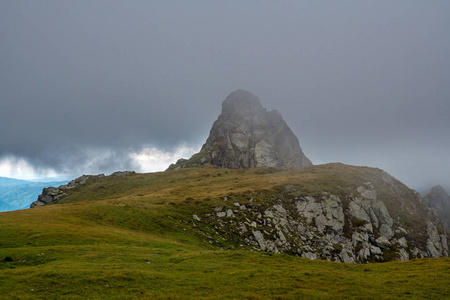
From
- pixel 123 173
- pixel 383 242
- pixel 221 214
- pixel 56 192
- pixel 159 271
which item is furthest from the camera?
pixel 123 173

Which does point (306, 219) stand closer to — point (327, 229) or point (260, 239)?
point (327, 229)

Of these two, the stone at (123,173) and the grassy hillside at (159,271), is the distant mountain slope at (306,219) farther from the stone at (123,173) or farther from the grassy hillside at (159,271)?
the stone at (123,173)

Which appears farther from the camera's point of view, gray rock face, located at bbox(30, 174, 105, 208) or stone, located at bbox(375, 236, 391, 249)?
gray rock face, located at bbox(30, 174, 105, 208)

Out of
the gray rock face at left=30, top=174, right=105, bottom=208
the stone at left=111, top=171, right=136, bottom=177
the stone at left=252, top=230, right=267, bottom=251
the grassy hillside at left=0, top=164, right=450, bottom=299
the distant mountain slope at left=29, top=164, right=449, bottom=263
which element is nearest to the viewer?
the grassy hillside at left=0, top=164, right=450, bottom=299

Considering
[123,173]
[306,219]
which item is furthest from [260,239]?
[123,173]

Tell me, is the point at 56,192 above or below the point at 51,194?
above

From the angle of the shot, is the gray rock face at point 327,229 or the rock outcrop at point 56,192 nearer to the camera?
the gray rock face at point 327,229

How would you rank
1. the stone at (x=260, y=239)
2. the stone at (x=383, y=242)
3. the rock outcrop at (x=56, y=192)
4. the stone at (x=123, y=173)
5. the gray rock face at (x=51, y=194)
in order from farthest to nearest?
the stone at (x=123, y=173)
the rock outcrop at (x=56, y=192)
the gray rock face at (x=51, y=194)
the stone at (x=383, y=242)
the stone at (x=260, y=239)

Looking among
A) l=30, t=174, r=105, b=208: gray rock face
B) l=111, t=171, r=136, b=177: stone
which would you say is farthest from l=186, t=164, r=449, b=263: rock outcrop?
l=111, t=171, r=136, b=177: stone

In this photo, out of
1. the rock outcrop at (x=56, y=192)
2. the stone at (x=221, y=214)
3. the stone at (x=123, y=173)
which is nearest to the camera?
the stone at (x=221, y=214)

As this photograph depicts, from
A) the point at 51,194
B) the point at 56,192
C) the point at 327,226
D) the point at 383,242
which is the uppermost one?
the point at 56,192

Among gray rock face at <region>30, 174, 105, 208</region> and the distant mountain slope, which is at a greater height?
gray rock face at <region>30, 174, 105, 208</region>

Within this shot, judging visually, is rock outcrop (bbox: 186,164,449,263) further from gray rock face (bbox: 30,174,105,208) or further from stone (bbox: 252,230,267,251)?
gray rock face (bbox: 30,174,105,208)

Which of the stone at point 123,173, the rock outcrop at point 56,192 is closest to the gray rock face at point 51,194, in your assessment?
the rock outcrop at point 56,192
